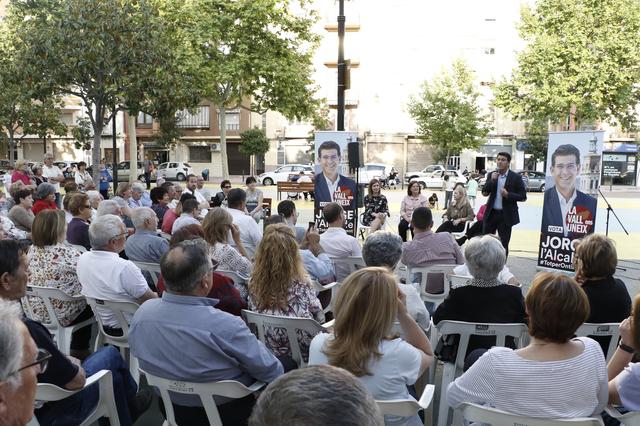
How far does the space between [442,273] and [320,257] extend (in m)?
1.26

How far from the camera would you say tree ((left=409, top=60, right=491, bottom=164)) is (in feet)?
134

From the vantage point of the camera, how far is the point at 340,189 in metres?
11.3

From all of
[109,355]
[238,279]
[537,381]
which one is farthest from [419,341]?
[238,279]

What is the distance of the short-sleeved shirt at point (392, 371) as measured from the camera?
8.89 ft

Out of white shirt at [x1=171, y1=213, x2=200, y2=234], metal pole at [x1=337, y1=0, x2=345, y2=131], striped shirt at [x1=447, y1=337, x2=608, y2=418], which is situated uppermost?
metal pole at [x1=337, y1=0, x2=345, y2=131]

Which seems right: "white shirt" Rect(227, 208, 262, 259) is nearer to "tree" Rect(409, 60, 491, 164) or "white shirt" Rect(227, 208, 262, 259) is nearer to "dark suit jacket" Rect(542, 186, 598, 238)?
"dark suit jacket" Rect(542, 186, 598, 238)

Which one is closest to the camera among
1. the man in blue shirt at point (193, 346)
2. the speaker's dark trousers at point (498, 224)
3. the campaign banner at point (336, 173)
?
the man in blue shirt at point (193, 346)

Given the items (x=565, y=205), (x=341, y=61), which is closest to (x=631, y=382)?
(x=565, y=205)

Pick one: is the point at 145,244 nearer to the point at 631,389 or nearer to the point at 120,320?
the point at 120,320

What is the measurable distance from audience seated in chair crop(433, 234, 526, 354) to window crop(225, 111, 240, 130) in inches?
1868

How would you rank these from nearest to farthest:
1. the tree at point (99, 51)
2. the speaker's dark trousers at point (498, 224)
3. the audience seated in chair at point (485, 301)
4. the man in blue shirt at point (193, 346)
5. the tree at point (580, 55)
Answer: the man in blue shirt at point (193, 346), the audience seated in chair at point (485, 301), the speaker's dark trousers at point (498, 224), the tree at point (99, 51), the tree at point (580, 55)

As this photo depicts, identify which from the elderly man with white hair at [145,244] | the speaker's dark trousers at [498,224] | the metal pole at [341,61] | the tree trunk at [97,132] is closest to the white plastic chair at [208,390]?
the elderly man with white hair at [145,244]

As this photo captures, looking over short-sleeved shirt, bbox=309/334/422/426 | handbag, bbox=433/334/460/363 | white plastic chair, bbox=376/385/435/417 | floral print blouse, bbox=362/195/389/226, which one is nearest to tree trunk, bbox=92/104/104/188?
floral print blouse, bbox=362/195/389/226

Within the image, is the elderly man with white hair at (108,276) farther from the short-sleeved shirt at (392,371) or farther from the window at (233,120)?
the window at (233,120)
